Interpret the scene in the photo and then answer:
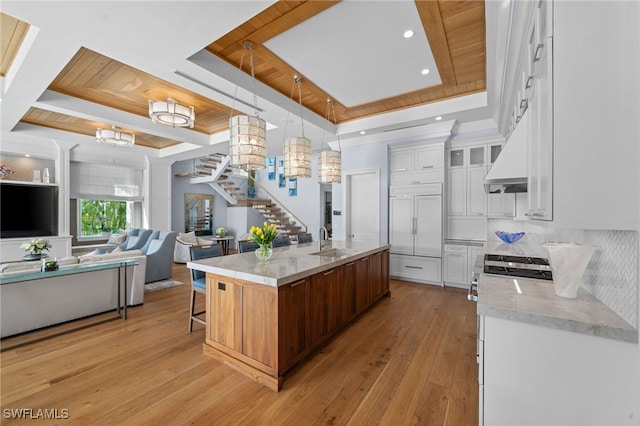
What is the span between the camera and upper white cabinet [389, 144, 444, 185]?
4.95m

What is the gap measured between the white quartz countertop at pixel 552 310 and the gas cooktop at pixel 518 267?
0.27 m

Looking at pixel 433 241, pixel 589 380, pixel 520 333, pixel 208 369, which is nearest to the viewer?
pixel 589 380

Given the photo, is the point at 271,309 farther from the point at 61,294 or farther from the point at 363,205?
the point at 363,205

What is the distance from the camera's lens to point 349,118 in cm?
511

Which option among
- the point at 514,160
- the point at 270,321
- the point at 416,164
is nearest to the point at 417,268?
the point at 416,164

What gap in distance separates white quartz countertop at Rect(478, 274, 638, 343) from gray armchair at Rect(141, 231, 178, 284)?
5139 millimetres

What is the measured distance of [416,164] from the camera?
203 inches

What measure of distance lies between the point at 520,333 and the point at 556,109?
3.30 ft

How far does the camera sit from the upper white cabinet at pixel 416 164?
495 centimetres

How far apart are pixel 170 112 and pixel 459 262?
511cm

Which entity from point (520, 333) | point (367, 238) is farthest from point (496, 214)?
point (520, 333)

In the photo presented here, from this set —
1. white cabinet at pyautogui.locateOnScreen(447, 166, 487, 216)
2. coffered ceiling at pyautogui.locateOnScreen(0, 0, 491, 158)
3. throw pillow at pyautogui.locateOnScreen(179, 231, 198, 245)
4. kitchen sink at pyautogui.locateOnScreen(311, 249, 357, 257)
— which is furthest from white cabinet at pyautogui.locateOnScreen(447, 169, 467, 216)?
throw pillow at pyautogui.locateOnScreen(179, 231, 198, 245)

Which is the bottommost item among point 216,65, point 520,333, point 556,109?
point 520,333

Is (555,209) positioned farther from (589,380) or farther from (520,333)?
(589,380)
